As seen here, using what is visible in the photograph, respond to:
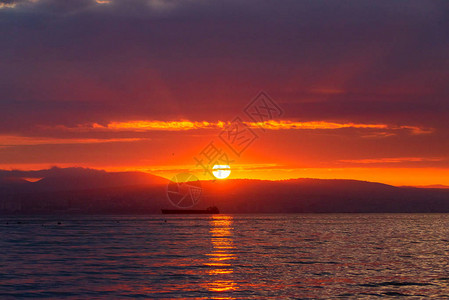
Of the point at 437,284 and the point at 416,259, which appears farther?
the point at 416,259

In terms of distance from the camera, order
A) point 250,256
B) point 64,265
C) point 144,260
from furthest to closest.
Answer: point 250,256 < point 144,260 < point 64,265

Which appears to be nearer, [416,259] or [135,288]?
[135,288]

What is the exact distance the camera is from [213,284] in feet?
152

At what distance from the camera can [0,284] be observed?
46.5 metres

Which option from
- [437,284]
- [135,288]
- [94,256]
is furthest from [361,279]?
[94,256]

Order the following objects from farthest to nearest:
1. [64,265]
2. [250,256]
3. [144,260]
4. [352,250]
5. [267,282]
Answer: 1. [352,250]
2. [250,256]
3. [144,260]
4. [64,265]
5. [267,282]

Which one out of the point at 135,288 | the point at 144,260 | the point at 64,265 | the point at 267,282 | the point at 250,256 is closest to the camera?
the point at 135,288

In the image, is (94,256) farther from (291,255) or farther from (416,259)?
(416,259)

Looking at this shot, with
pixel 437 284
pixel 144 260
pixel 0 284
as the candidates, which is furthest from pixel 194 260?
pixel 437 284

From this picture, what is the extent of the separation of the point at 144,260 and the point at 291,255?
1989 cm

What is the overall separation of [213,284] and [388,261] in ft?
92.0

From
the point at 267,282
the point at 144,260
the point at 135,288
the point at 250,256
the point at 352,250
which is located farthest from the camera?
the point at 352,250

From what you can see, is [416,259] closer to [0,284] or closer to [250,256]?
[250,256]

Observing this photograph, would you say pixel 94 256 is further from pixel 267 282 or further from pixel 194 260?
pixel 267 282
